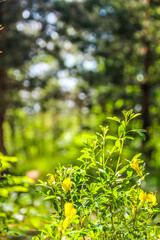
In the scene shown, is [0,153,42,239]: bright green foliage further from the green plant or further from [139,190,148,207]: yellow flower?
[139,190,148,207]: yellow flower

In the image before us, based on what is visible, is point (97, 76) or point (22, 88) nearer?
point (97, 76)

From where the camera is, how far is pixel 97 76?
5227mm

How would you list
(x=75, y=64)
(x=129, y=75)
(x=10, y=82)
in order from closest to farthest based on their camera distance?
(x=129, y=75), (x=75, y=64), (x=10, y=82)

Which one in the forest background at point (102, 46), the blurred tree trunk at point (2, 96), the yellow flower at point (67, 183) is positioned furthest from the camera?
the blurred tree trunk at point (2, 96)

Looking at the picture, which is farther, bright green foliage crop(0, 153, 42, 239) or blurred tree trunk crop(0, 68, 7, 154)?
blurred tree trunk crop(0, 68, 7, 154)

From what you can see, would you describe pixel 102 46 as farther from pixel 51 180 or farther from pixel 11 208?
pixel 51 180

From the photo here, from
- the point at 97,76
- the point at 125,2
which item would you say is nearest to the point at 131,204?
the point at 97,76

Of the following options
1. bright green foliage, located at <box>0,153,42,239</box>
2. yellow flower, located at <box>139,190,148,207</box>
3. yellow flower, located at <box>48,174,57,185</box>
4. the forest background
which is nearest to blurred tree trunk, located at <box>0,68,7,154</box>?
the forest background

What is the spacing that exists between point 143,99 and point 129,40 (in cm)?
110

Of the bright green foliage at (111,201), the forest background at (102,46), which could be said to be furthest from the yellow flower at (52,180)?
the forest background at (102,46)

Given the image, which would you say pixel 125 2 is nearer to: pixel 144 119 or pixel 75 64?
pixel 75 64

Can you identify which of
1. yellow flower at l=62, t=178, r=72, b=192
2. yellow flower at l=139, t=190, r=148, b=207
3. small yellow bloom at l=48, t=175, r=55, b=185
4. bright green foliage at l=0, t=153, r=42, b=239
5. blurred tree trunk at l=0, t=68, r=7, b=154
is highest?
blurred tree trunk at l=0, t=68, r=7, b=154

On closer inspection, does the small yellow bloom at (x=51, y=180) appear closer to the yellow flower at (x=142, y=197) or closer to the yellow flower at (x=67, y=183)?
the yellow flower at (x=67, y=183)

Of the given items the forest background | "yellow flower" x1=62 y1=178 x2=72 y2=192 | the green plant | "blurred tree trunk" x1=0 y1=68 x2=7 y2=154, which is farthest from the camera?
"blurred tree trunk" x1=0 y1=68 x2=7 y2=154
